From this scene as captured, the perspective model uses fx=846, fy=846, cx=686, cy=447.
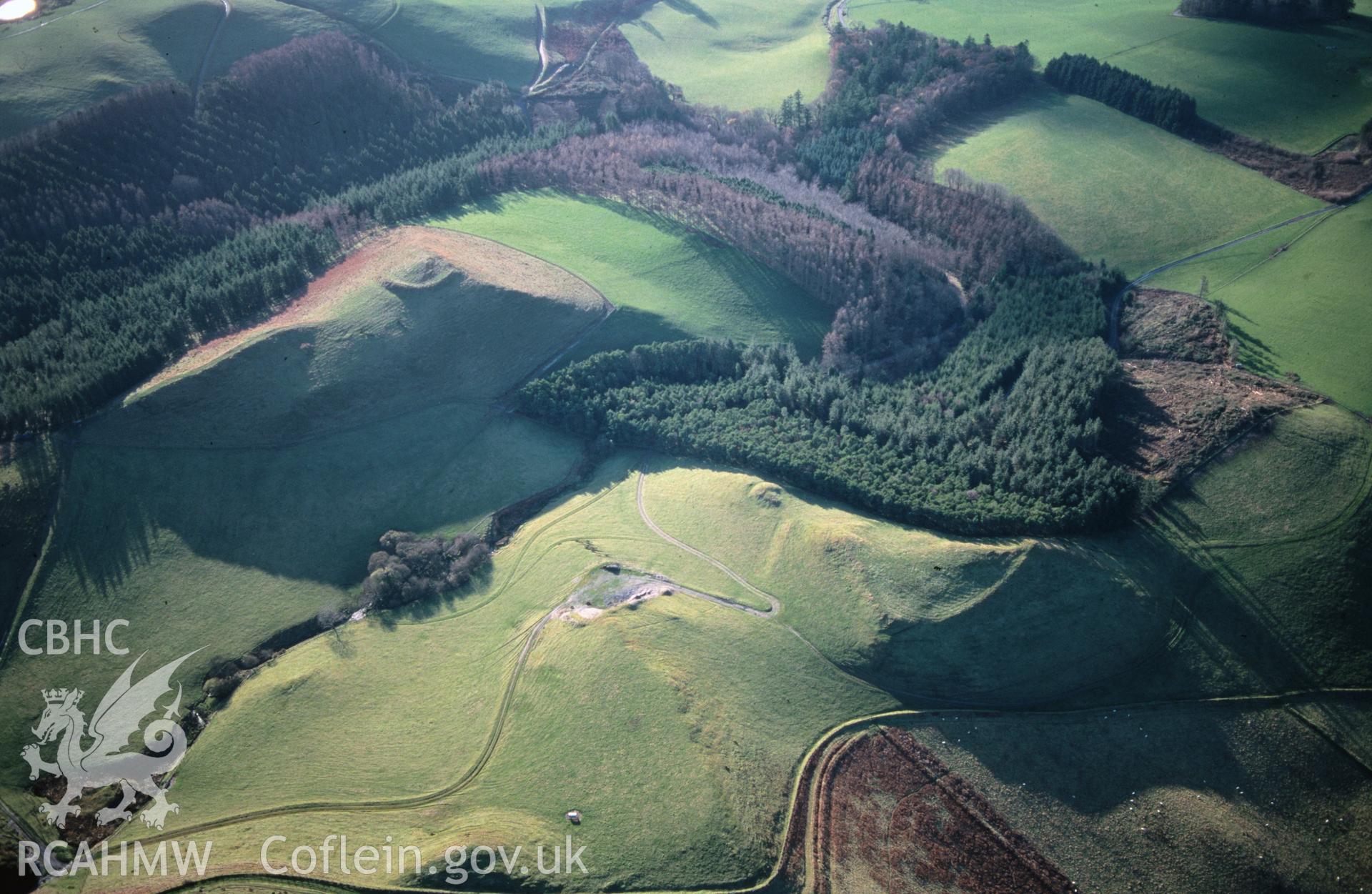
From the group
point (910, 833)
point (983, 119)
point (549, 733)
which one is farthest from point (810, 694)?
point (983, 119)

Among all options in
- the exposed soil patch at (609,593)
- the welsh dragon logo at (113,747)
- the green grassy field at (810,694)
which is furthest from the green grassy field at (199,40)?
Result: the exposed soil patch at (609,593)

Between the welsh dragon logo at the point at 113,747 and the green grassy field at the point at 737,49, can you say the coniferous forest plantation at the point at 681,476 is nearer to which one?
the welsh dragon logo at the point at 113,747

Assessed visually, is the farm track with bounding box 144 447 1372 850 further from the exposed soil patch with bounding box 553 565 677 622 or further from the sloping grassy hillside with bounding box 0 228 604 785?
the sloping grassy hillside with bounding box 0 228 604 785

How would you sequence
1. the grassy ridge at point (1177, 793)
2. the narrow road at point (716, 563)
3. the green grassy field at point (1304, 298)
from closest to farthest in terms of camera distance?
the grassy ridge at point (1177, 793) → the narrow road at point (716, 563) → the green grassy field at point (1304, 298)

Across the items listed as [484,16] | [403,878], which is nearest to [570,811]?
[403,878]

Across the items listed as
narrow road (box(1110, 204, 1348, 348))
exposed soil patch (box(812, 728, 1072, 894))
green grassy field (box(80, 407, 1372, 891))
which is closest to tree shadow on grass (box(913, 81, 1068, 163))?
narrow road (box(1110, 204, 1348, 348))

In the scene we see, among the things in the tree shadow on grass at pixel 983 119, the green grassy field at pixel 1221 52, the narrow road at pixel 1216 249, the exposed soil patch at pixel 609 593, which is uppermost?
the green grassy field at pixel 1221 52
